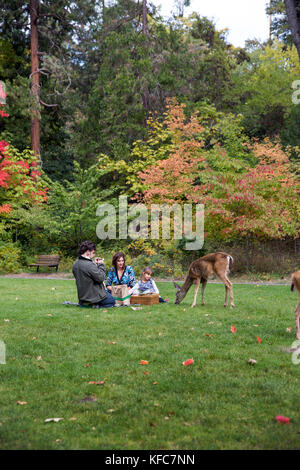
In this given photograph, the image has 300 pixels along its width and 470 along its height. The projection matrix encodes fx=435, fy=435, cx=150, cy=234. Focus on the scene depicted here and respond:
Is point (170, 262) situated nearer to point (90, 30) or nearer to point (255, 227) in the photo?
point (255, 227)

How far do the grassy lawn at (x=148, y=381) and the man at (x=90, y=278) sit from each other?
0.84m

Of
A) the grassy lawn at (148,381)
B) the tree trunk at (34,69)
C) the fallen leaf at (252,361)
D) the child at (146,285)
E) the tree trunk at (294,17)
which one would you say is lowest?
the grassy lawn at (148,381)

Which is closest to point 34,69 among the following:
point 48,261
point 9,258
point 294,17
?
point 9,258

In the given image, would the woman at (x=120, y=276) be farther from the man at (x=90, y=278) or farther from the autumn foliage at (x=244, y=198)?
the autumn foliage at (x=244, y=198)

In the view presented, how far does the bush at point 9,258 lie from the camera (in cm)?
1828

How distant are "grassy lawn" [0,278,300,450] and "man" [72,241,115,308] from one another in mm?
842

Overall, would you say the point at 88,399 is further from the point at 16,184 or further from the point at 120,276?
the point at 16,184

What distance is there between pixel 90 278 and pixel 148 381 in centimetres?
461

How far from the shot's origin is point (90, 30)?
2523cm

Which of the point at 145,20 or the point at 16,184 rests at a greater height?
the point at 145,20

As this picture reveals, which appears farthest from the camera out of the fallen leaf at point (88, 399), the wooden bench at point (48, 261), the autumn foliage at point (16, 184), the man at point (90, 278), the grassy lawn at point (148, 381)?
the autumn foliage at point (16, 184)

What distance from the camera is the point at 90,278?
8906 mm

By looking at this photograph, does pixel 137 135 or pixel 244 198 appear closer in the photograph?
pixel 244 198

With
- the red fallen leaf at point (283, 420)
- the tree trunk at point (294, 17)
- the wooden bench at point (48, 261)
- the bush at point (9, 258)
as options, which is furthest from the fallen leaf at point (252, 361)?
the bush at point (9, 258)
